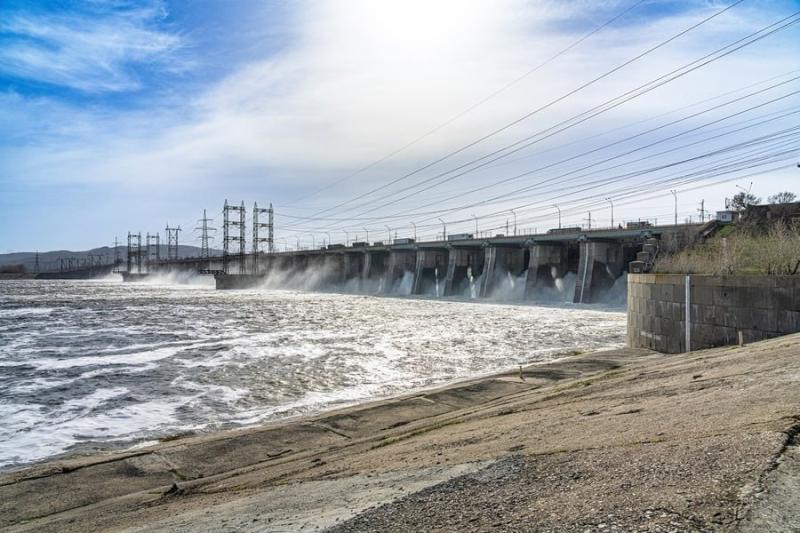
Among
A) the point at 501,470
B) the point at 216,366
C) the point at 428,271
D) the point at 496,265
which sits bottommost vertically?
the point at 216,366

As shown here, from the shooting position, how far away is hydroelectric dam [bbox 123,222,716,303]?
5600cm

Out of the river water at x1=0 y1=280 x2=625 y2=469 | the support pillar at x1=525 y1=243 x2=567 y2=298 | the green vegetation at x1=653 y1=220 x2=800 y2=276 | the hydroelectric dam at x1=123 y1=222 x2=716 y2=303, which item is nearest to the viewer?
the river water at x1=0 y1=280 x2=625 y2=469

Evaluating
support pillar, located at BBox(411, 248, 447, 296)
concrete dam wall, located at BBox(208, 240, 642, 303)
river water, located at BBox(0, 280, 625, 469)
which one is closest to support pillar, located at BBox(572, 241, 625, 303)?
concrete dam wall, located at BBox(208, 240, 642, 303)

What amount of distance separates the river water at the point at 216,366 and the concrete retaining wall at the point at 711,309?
5024mm

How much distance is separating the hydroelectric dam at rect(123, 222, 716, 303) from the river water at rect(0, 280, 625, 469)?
829cm

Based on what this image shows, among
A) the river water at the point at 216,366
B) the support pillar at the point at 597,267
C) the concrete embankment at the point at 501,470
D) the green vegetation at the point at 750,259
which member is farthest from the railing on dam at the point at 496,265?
the concrete embankment at the point at 501,470

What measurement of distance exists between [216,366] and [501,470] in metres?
17.9

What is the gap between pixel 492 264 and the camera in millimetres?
71500

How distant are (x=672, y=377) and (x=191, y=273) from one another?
19457 centimetres

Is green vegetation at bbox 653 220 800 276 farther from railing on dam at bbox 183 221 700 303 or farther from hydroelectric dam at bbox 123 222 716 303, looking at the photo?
railing on dam at bbox 183 221 700 303

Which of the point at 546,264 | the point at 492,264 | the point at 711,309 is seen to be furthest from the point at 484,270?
the point at 711,309

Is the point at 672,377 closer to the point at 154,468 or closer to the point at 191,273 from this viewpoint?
the point at 154,468

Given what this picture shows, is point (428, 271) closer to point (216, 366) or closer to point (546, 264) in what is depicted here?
point (546, 264)

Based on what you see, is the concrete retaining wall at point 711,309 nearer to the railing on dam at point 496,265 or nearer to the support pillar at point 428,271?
the railing on dam at point 496,265
